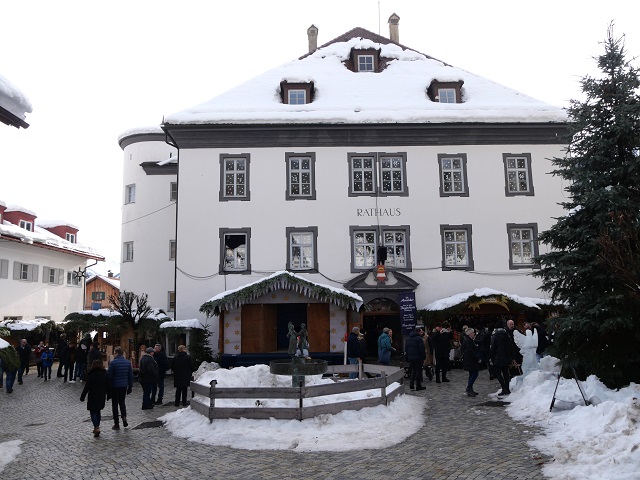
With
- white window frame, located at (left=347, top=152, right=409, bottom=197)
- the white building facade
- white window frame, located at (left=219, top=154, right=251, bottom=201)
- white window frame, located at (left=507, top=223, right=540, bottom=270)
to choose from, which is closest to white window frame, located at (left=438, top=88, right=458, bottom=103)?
the white building facade

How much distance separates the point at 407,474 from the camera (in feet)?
25.9

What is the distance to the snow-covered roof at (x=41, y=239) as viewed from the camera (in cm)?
3195

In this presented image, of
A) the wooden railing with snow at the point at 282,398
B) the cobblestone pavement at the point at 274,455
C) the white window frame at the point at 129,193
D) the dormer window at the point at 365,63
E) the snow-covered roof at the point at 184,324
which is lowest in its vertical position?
the cobblestone pavement at the point at 274,455

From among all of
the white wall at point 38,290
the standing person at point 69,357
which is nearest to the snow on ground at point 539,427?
the standing person at point 69,357

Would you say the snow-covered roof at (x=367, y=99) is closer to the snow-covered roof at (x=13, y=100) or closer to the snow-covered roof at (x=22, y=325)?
the snow-covered roof at (x=22, y=325)

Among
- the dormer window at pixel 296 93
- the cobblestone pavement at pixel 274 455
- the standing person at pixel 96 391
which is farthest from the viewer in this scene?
the dormer window at pixel 296 93

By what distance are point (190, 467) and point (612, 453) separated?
19.0ft

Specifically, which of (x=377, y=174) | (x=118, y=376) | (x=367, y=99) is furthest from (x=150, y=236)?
(x=118, y=376)

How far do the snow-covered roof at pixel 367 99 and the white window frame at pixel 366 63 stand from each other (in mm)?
444

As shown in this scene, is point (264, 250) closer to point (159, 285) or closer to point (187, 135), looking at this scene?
point (187, 135)

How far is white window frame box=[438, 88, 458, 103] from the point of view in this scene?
26.8 m

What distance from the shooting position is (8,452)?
32.8 ft

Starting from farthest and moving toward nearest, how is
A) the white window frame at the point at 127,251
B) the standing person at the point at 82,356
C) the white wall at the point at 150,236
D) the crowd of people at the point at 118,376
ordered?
the white window frame at the point at 127,251
the white wall at the point at 150,236
the standing person at the point at 82,356
the crowd of people at the point at 118,376

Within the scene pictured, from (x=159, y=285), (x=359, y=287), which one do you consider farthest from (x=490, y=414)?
(x=159, y=285)
